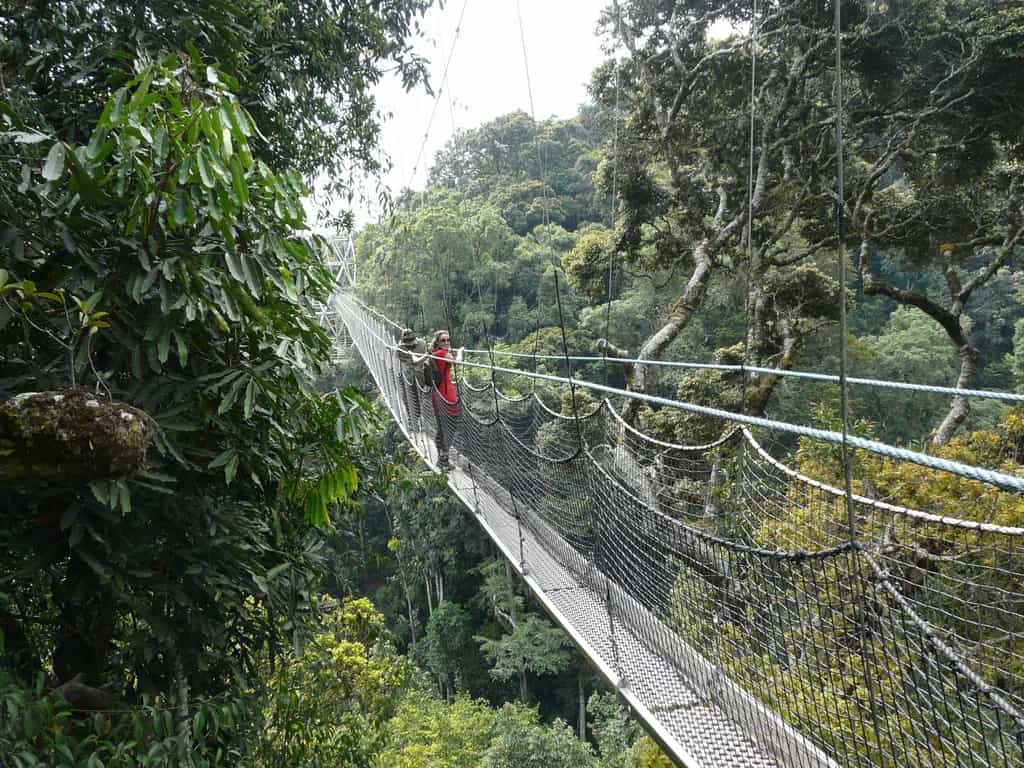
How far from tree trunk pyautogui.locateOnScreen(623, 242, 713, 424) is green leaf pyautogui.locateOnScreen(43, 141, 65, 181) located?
429cm

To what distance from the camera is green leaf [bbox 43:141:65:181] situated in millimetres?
873

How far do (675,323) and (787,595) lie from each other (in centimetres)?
393

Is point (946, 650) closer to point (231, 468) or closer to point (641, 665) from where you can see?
point (641, 665)

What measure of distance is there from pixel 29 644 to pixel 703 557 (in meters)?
1.31

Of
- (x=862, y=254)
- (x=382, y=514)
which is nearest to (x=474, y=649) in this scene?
(x=382, y=514)

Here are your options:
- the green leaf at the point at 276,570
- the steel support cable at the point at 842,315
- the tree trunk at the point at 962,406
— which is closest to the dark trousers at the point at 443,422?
the green leaf at the point at 276,570

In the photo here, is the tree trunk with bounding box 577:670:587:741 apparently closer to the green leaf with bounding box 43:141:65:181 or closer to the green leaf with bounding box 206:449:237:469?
the green leaf with bounding box 206:449:237:469

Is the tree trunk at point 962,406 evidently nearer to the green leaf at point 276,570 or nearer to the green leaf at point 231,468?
the green leaf at point 276,570

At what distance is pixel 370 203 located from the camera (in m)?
3.16

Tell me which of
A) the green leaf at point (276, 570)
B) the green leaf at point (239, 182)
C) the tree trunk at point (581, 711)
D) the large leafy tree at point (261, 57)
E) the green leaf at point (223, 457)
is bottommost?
the tree trunk at point (581, 711)

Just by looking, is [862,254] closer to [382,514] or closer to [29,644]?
[29,644]

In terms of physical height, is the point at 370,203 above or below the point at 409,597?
above

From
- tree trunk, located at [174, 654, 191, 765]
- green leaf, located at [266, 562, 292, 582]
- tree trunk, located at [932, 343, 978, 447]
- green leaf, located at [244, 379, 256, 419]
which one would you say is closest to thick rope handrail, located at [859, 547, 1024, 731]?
green leaf, located at [244, 379, 256, 419]

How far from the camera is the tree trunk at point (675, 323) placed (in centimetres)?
499
